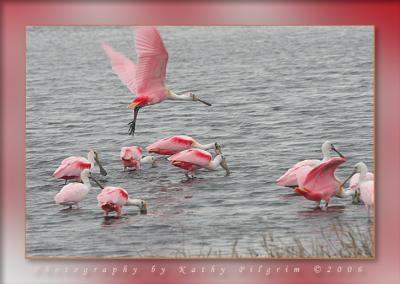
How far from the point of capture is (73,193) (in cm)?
358

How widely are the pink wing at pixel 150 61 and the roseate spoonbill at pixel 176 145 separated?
249 mm

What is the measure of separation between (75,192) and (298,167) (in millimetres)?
1081

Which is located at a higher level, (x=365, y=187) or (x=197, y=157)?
(x=197, y=157)

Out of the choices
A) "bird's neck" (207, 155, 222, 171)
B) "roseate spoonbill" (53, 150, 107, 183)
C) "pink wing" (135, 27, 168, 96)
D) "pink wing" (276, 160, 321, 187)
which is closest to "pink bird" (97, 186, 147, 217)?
"roseate spoonbill" (53, 150, 107, 183)

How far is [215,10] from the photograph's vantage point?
12.0ft

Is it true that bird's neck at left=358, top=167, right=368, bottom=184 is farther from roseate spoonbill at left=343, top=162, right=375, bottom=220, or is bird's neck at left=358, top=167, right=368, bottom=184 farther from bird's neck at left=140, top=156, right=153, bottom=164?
bird's neck at left=140, top=156, right=153, bottom=164

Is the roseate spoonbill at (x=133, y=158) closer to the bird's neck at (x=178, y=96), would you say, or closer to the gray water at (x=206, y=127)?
the gray water at (x=206, y=127)

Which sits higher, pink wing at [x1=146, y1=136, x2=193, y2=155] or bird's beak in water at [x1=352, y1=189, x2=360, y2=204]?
pink wing at [x1=146, y1=136, x2=193, y2=155]

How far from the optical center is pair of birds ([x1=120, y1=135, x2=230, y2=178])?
11.8 feet

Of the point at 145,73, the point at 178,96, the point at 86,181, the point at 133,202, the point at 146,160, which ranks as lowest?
the point at 133,202

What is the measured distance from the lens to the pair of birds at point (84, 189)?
140 inches

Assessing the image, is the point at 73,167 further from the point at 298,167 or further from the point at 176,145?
the point at 298,167

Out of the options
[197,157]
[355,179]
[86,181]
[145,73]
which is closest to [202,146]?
[197,157]

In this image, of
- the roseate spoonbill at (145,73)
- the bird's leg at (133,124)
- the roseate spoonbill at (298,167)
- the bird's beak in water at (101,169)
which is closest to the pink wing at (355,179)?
the roseate spoonbill at (298,167)
